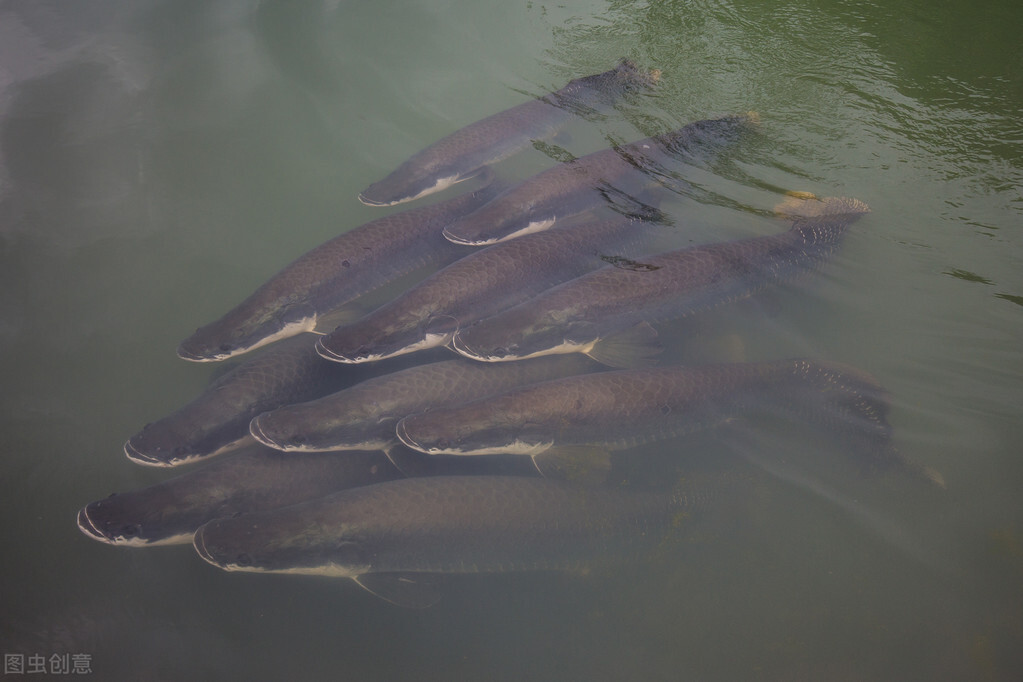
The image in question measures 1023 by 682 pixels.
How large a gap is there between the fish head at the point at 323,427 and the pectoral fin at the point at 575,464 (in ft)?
3.27

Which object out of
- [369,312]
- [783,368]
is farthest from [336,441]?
[783,368]

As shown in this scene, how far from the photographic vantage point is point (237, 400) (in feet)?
12.6

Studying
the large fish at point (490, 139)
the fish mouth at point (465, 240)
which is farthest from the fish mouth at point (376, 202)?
the fish mouth at point (465, 240)

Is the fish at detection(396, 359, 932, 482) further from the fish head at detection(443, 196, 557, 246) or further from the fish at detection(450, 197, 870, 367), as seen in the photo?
the fish head at detection(443, 196, 557, 246)

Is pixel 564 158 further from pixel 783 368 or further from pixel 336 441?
pixel 336 441

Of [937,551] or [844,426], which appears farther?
[844,426]

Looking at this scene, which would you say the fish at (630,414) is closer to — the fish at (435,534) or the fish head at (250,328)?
the fish at (435,534)

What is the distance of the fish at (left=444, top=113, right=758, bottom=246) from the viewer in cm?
505

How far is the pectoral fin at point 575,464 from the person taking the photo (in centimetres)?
373

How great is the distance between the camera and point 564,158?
596 cm

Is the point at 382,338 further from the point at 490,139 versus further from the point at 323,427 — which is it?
the point at 490,139

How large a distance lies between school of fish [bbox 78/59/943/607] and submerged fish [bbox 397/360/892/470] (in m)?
0.01

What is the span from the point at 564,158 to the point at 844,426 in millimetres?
3507

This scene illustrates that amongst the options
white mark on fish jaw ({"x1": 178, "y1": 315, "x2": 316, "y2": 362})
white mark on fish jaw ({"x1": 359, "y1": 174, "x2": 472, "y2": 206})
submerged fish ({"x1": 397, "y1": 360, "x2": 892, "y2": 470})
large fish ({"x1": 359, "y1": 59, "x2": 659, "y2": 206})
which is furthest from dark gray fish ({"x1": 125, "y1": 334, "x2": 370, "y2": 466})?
large fish ({"x1": 359, "y1": 59, "x2": 659, "y2": 206})
